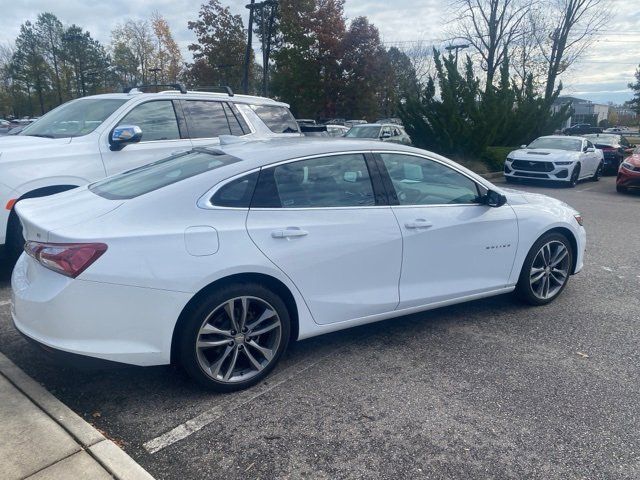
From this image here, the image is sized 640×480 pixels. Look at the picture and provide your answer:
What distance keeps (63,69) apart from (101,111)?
55640 millimetres

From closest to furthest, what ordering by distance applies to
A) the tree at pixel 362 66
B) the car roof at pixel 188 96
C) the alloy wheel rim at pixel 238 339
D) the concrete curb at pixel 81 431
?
the concrete curb at pixel 81 431
the alloy wheel rim at pixel 238 339
the car roof at pixel 188 96
the tree at pixel 362 66

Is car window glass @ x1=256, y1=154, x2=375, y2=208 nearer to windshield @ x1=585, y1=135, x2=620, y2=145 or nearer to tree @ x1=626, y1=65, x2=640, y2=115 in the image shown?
windshield @ x1=585, y1=135, x2=620, y2=145

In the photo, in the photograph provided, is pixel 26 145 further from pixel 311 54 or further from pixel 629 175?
pixel 311 54

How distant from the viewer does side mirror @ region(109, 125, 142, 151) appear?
5301 millimetres

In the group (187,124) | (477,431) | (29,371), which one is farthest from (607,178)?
(29,371)

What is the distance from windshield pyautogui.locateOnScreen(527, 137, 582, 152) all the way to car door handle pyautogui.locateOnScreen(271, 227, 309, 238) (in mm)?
14413

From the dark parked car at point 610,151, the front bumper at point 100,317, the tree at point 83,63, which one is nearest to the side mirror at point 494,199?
the front bumper at point 100,317

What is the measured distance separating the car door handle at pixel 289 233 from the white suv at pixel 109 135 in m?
2.92

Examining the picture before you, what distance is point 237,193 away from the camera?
10.5ft

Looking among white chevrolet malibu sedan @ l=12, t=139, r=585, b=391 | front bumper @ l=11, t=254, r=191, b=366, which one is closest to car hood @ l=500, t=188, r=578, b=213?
white chevrolet malibu sedan @ l=12, t=139, r=585, b=391

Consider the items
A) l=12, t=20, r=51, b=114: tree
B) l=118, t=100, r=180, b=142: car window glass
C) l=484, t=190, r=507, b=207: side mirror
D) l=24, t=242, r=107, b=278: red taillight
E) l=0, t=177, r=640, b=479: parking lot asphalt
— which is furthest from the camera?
l=12, t=20, r=51, b=114: tree

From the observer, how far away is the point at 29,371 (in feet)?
11.2

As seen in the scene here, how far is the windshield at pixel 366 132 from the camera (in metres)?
18.1

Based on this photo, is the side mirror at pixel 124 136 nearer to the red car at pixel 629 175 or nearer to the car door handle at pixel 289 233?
the car door handle at pixel 289 233
